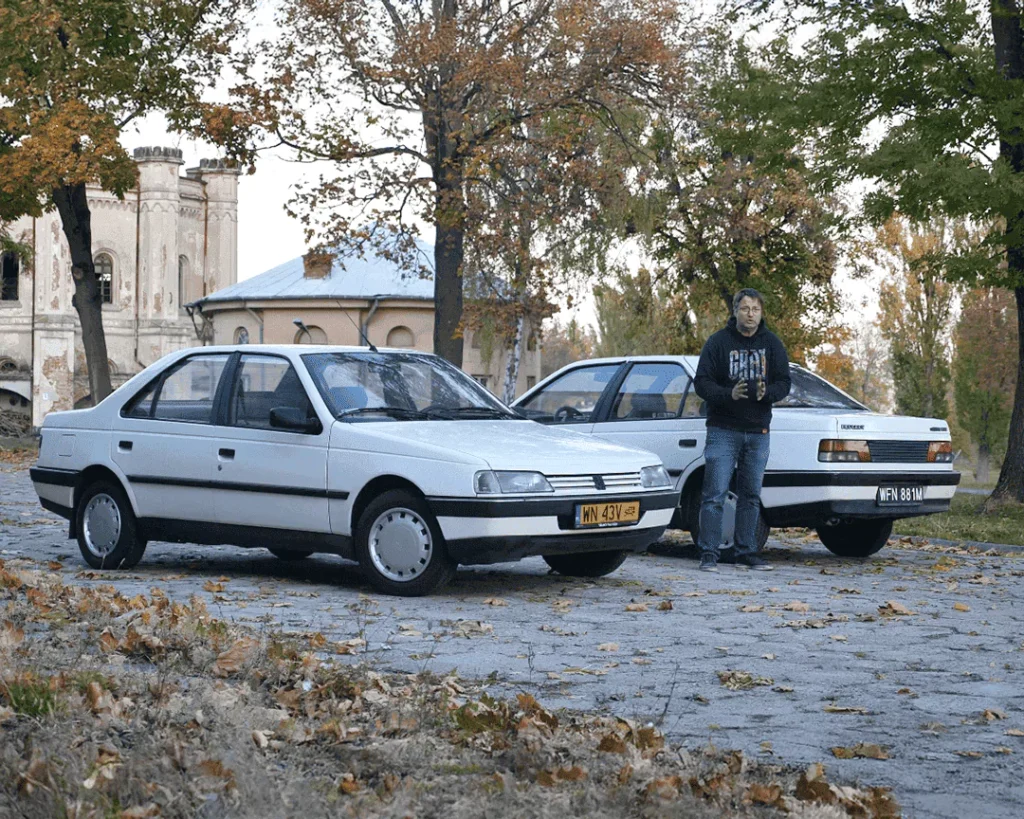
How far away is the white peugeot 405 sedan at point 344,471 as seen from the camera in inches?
359

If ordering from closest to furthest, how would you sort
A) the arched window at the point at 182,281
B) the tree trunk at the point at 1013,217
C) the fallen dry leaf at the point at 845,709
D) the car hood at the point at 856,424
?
the fallen dry leaf at the point at 845,709 → the car hood at the point at 856,424 → the tree trunk at the point at 1013,217 → the arched window at the point at 182,281

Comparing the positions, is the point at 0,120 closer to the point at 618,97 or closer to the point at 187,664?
the point at 618,97

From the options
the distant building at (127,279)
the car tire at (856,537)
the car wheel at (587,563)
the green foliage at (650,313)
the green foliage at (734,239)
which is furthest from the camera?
the distant building at (127,279)

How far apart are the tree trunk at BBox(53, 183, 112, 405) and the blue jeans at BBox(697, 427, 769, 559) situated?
21950mm

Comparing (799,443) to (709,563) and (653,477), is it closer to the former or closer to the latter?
(709,563)

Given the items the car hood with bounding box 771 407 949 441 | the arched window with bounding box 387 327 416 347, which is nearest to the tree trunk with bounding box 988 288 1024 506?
the car hood with bounding box 771 407 949 441

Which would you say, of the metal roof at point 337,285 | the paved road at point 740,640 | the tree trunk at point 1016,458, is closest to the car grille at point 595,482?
the paved road at point 740,640

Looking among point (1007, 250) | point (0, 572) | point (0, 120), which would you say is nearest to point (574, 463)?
point (0, 572)

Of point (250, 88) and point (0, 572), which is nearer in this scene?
point (0, 572)

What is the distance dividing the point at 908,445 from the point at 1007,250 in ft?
26.4

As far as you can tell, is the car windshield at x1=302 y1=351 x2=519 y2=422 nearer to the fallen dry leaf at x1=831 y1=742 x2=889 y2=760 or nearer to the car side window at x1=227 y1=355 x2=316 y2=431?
the car side window at x1=227 y1=355 x2=316 y2=431

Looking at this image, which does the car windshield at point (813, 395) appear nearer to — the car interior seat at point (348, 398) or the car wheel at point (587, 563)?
the car wheel at point (587, 563)

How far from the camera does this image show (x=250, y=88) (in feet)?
86.6

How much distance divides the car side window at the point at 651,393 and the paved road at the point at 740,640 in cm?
119
